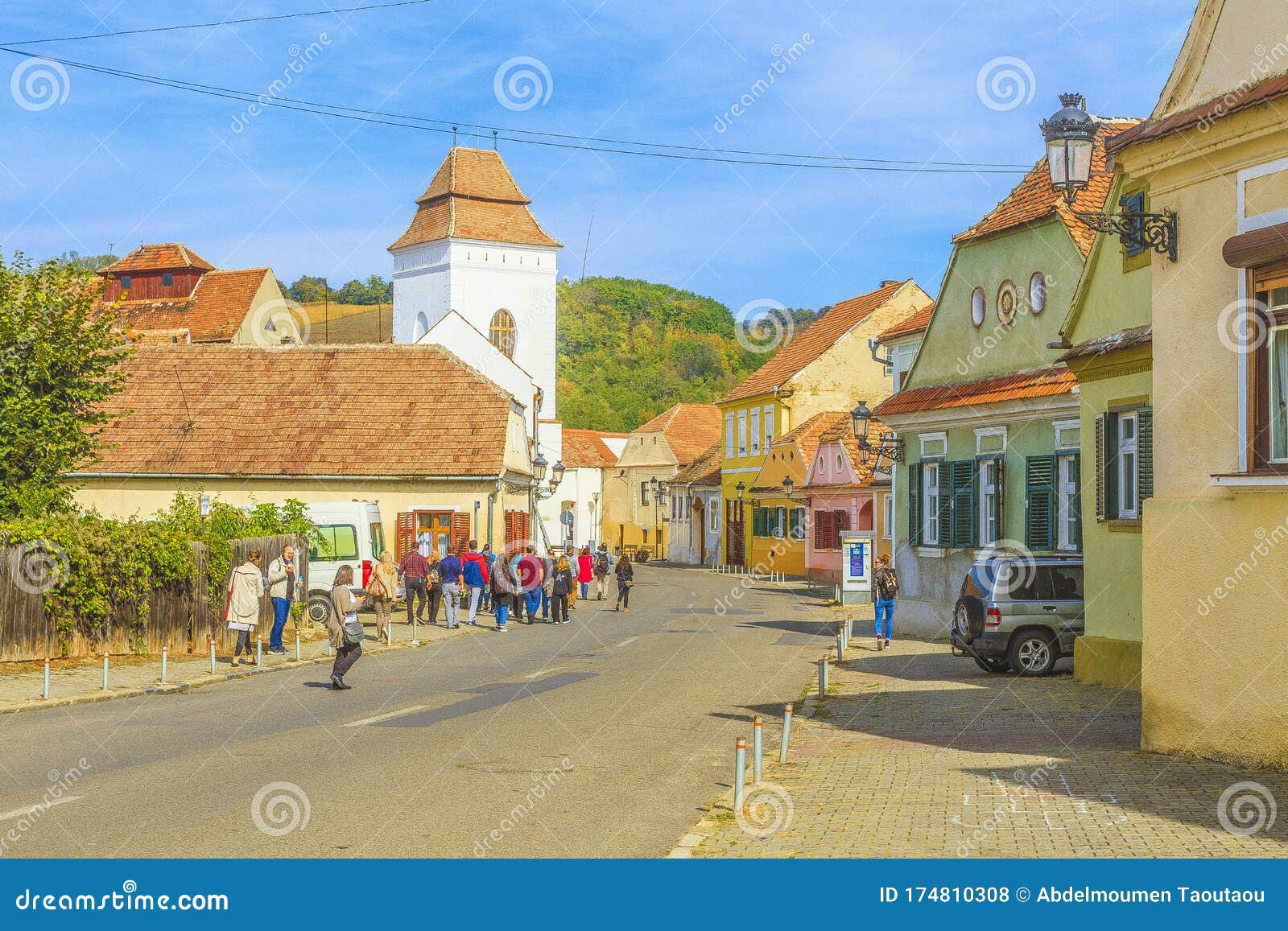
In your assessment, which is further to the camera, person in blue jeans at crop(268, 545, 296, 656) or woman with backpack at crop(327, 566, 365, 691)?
person in blue jeans at crop(268, 545, 296, 656)

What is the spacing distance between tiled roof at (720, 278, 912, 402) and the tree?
43.9 m

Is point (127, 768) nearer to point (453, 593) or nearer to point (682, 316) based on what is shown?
point (453, 593)

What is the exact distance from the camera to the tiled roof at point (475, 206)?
80.9m

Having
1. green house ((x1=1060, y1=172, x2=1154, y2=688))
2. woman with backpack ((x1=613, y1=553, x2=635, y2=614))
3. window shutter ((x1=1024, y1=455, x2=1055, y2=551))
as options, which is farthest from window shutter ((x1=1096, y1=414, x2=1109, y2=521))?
woman with backpack ((x1=613, y1=553, x2=635, y2=614))

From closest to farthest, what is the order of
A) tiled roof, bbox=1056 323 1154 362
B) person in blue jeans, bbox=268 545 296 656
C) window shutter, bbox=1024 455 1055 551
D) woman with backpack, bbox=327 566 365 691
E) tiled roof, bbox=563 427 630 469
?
1. tiled roof, bbox=1056 323 1154 362
2. woman with backpack, bbox=327 566 365 691
3. person in blue jeans, bbox=268 545 296 656
4. window shutter, bbox=1024 455 1055 551
5. tiled roof, bbox=563 427 630 469

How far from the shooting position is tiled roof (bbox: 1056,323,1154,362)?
17859 mm

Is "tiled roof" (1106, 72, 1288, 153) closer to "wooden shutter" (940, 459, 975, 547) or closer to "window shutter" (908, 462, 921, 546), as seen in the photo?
"wooden shutter" (940, 459, 975, 547)

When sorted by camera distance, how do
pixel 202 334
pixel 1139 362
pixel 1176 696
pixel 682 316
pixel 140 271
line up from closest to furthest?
pixel 1176 696 < pixel 1139 362 < pixel 202 334 < pixel 140 271 < pixel 682 316

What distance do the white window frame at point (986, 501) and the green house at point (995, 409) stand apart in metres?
0.03

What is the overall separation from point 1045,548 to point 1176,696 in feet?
40.5

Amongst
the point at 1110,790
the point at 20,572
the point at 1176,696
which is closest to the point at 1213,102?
the point at 1176,696

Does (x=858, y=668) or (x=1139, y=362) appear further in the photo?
(x=858, y=668)

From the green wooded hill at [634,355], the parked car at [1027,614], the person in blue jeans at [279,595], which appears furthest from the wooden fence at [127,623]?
the green wooded hill at [634,355]

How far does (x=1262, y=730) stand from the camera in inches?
456
